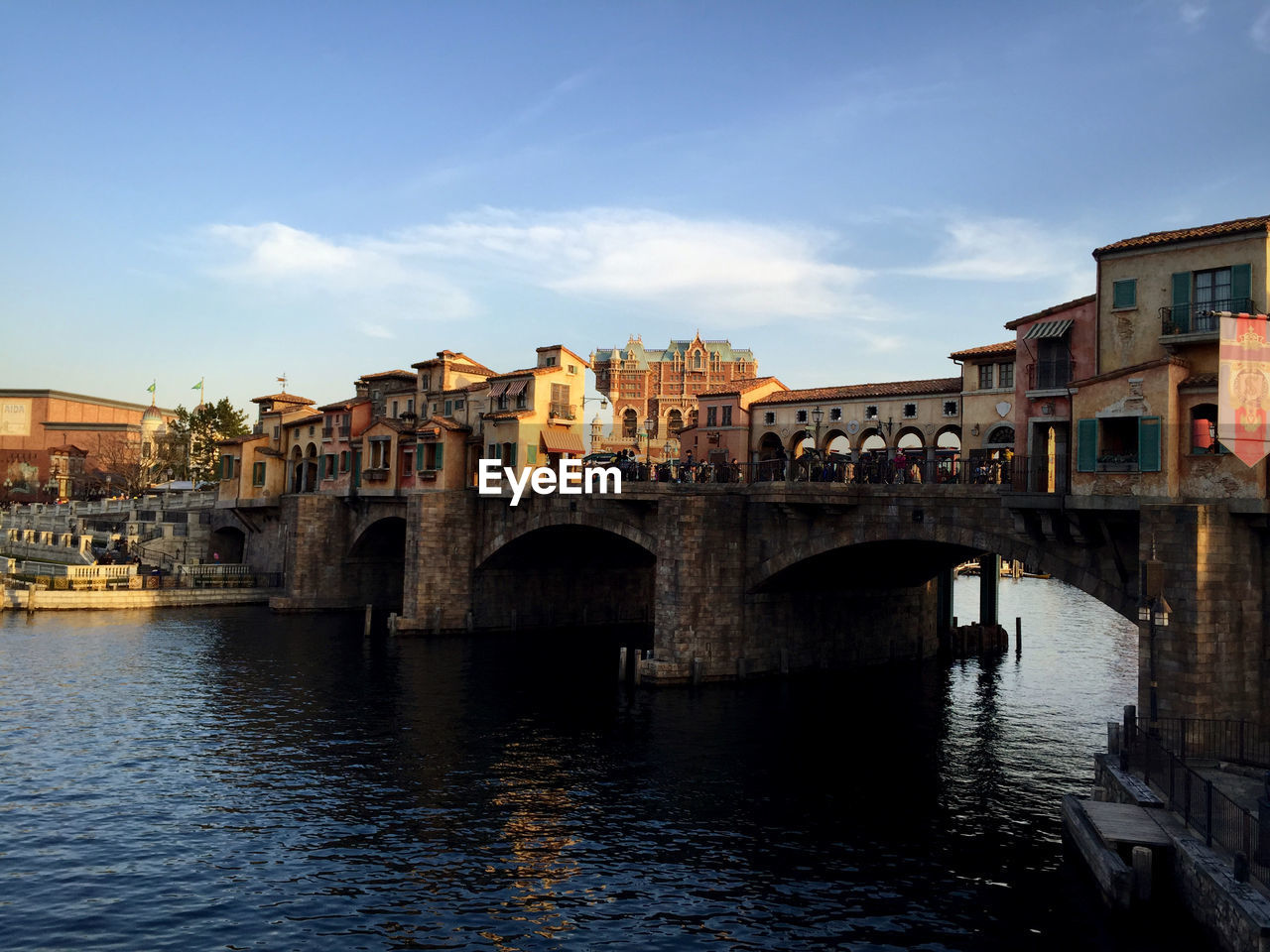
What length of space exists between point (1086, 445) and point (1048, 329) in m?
5.91

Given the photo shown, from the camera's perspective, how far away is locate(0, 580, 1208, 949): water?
23484 millimetres

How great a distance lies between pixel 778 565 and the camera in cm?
4919

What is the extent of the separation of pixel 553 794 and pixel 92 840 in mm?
13713

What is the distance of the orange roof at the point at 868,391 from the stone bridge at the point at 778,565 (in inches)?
372

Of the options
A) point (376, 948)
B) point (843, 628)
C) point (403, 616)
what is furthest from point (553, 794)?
point (403, 616)

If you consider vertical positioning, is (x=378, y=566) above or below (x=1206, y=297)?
below

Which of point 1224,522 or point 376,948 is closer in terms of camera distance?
Result: point 376,948

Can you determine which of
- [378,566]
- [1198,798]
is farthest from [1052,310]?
[378,566]

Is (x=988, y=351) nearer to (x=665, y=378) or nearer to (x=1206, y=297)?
(x=1206, y=297)

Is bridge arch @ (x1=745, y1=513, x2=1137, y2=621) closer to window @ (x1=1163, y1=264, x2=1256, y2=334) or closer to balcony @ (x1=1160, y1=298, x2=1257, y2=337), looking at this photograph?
balcony @ (x1=1160, y1=298, x2=1257, y2=337)

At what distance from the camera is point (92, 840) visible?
1091 inches

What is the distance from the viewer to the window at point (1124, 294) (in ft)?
109

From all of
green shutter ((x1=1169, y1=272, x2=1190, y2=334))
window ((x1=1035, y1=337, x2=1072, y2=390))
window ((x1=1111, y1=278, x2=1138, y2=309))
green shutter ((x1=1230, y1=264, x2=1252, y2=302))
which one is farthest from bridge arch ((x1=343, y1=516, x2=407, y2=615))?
green shutter ((x1=1230, y1=264, x2=1252, y2=302))

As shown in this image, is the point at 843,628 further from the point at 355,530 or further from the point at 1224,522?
the point at 355,530
